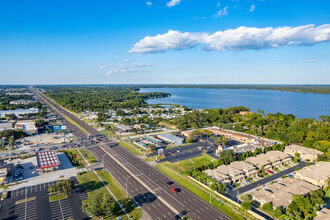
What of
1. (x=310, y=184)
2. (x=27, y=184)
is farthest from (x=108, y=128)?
(x=310, y=184)

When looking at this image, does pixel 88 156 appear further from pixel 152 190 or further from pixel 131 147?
pixel 152 190

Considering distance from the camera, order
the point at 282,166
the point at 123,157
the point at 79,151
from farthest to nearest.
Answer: the point at 79,151 → the point at 123,157 → the point at 282,166

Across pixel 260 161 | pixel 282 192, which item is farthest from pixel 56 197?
pixel 260 161

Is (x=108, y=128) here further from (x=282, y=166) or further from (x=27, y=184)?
(x=282, y=166)

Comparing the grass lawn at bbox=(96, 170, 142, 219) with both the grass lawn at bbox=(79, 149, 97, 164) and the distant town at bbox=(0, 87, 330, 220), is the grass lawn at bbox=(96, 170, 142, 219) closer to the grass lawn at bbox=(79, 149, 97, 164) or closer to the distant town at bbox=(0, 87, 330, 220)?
the distant town at bbox=(0, 87, 330, 220)

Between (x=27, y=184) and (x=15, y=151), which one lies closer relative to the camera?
(x=27, y=184)

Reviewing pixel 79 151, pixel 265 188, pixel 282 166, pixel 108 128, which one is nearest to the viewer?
pixel 265 188

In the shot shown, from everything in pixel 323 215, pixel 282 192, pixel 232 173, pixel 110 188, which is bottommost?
pixel 110 188
